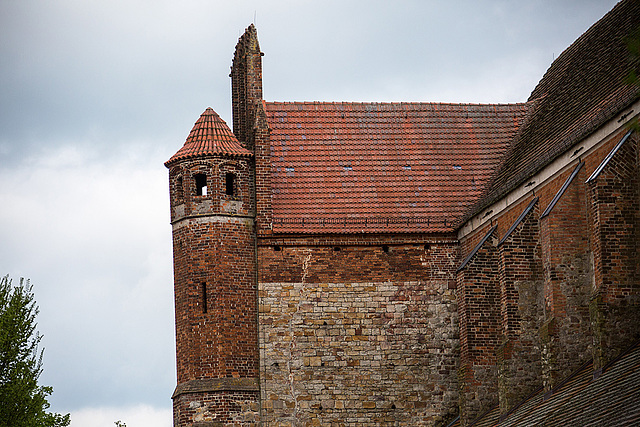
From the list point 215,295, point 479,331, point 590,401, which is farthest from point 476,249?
point 590,401

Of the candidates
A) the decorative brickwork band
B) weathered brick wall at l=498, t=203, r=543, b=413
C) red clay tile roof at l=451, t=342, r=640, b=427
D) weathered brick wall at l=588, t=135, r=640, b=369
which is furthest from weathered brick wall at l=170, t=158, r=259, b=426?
weathered brick wall at l=588, t=135, r=640, b=369

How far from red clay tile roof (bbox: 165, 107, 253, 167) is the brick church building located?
0.16 ft

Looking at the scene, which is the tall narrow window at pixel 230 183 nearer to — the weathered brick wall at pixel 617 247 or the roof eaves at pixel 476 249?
the roof eaves at pixel 476 249

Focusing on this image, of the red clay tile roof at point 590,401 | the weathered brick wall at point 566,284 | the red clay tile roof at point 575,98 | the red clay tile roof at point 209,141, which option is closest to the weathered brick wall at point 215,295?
the red clay tile roof at point 209,141

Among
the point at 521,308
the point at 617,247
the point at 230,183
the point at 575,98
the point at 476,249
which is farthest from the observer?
the point at 230,183

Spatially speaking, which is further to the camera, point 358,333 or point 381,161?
point 381,161

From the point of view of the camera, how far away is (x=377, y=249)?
91.1 feet

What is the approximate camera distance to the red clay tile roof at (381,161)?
28.1m

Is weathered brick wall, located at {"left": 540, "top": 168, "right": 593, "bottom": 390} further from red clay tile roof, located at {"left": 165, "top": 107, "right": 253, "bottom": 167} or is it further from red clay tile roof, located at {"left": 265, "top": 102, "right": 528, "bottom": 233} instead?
red clay tile roof, located at {"left": 165, "top": 107, "right": 253, "bottom": 167}

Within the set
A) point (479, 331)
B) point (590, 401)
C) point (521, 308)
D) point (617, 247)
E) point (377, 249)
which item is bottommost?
point (590, 401)

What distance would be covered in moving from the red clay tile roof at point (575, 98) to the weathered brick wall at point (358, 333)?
2.28m

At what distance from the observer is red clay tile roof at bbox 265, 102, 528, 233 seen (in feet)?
92.1

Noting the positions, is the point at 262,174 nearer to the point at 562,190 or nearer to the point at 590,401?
the point at 562,190

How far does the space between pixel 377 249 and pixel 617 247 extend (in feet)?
27.3
